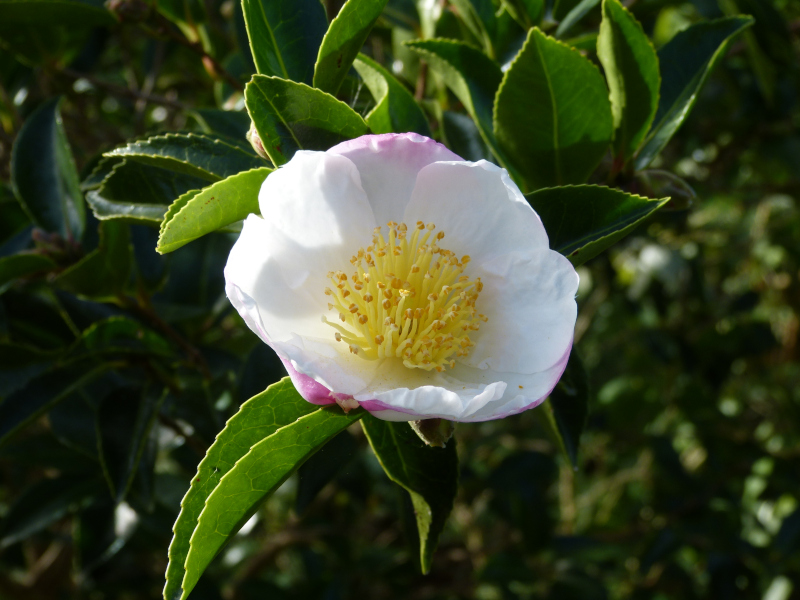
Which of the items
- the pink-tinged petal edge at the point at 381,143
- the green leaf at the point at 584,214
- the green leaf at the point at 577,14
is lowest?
the green leaf at the point at 584,214

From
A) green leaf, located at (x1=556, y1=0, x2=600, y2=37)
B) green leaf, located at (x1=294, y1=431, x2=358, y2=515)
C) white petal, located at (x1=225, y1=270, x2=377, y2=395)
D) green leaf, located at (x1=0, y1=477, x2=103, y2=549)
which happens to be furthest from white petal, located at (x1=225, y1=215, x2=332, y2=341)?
green leaf, located at (x1=0, y1=477, x2=103, y2=549)

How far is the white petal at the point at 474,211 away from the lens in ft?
2.49

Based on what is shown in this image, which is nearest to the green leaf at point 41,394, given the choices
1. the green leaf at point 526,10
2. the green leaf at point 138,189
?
the green leaf at point 138,189

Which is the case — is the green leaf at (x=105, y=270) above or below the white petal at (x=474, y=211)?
below

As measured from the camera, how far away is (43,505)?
56.5 inches

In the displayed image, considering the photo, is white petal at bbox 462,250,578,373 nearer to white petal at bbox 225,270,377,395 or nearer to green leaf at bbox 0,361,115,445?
white petal at bbox 225,270,377,395

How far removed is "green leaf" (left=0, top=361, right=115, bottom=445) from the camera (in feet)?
3.24

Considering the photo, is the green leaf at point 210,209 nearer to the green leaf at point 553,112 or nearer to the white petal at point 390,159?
the white petal at point 390,159

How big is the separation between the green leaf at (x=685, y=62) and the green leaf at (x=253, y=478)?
548 millimetres

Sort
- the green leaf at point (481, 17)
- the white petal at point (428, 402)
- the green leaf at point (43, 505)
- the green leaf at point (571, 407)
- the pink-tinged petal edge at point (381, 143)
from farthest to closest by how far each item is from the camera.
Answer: the green leaf at point (43, 505) < the green leaf at point (481, 17) < the green leaf at point (571, 407) < the pink-tinged petal edge at point (381, 143) < the white petal at point (428, 402)

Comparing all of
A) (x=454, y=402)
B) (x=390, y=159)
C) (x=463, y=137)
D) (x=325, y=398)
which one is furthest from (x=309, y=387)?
(x=463, y=137)

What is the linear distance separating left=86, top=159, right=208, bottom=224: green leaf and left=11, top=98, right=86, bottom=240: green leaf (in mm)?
274

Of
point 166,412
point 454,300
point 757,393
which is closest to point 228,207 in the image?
point 454,300

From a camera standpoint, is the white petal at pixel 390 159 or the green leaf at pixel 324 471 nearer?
Answer: the white petal at pixel 390 159
